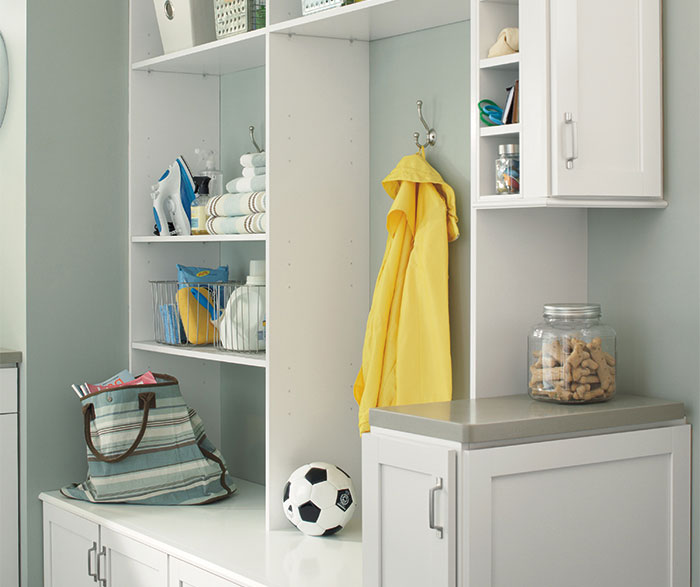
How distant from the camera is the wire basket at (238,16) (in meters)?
2.63

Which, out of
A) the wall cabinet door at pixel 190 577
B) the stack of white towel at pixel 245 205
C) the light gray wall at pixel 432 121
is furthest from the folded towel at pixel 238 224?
the wall cabinet door at pixel 190 577

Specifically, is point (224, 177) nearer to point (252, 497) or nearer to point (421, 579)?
point (252, 497)

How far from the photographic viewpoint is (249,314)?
267cm

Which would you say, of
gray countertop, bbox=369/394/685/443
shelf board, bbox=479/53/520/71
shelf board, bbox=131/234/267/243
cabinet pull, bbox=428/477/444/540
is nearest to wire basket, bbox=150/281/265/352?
shelf board, bbox=131/234/267/243

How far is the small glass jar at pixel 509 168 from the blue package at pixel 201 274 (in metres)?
1.30

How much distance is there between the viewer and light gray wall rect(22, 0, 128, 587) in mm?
2818

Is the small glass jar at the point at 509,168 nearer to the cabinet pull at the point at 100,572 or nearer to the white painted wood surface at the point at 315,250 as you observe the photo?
the white painted wood surface at the point at 315,250

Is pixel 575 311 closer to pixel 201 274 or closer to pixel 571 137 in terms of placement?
pixel 571 137

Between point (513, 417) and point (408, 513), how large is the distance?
27 cm

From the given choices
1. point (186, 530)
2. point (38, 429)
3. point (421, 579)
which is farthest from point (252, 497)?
point (421, 579)

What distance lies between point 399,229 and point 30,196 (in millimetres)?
1253

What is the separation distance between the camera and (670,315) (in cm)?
192

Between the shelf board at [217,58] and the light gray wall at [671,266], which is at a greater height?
the shelf board at [217,58]

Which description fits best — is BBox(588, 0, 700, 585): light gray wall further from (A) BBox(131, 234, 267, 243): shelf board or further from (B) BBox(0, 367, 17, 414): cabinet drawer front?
(B) BBox(0, 367, 17, 414): cabinet drawer front
